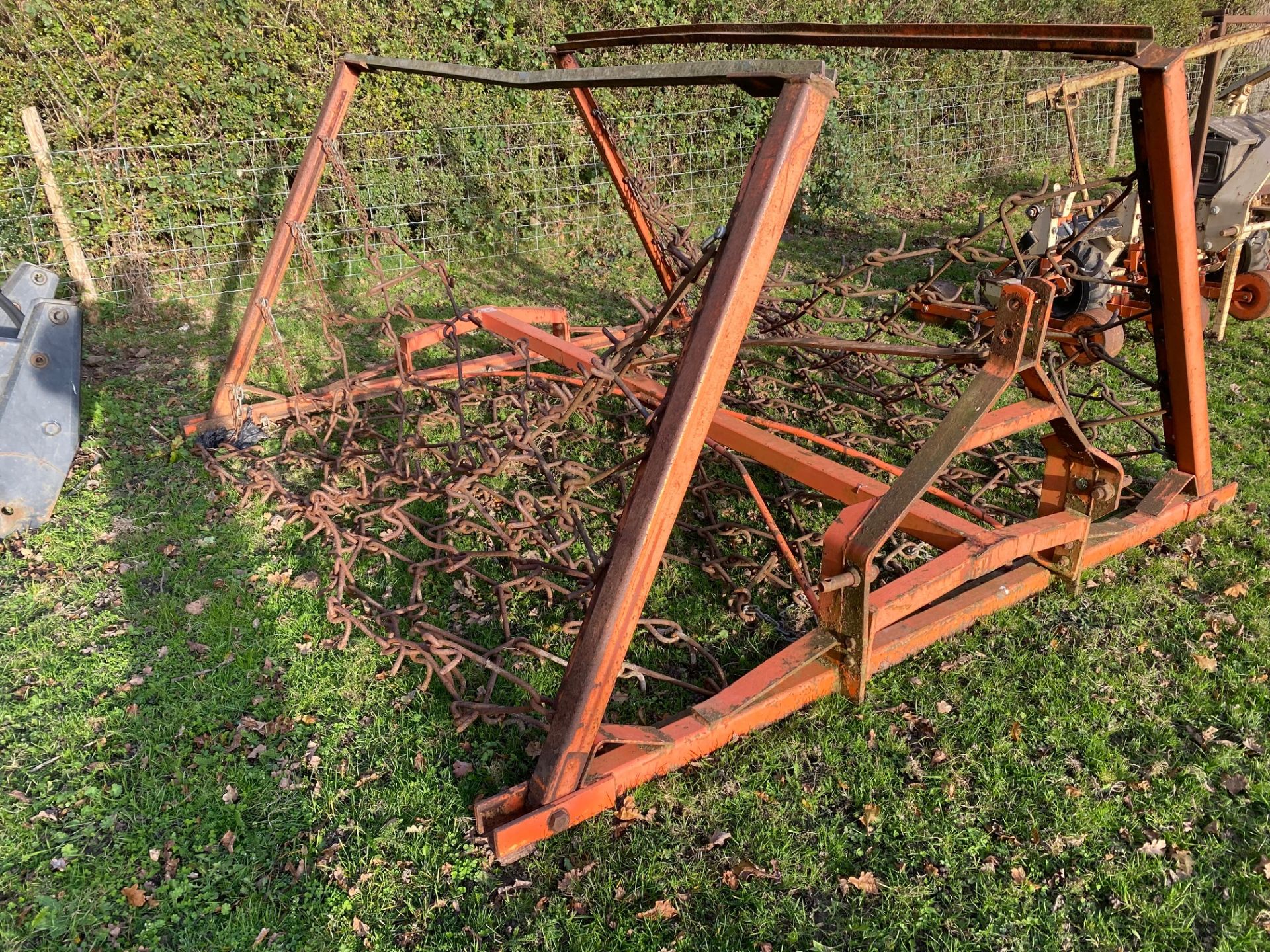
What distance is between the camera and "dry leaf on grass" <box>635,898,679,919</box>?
7.46ft

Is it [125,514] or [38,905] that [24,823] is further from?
[125,514]

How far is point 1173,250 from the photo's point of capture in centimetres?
313

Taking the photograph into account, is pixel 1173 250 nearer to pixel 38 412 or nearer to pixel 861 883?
pixel 861 883

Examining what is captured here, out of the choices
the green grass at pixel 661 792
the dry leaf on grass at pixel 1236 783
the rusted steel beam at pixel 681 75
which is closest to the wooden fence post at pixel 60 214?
the green grass at pixel 661 792

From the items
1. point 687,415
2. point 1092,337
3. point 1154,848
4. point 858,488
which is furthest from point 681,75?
point 1092,337

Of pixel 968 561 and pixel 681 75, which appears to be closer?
pixel 681 75

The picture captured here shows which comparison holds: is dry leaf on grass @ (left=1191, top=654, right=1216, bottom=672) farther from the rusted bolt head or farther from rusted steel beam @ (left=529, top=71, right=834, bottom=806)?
rusted steel beam @ (left=529, top=71, right=834, bottom=806)

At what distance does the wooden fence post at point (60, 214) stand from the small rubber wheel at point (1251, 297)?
8137 mm

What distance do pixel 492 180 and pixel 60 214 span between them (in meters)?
3.43

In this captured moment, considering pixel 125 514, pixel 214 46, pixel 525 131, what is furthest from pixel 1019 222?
pixel 125 514

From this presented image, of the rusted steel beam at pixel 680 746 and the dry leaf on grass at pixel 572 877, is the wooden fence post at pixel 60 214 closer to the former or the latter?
the rusted steel beam at pixel 680 746

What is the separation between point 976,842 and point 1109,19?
1272 centimetres

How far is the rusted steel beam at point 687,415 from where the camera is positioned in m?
2.10

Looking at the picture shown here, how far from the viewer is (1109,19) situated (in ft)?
37.7
